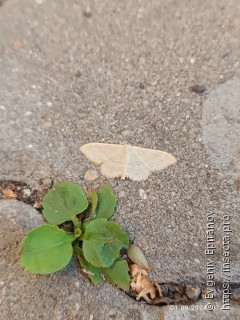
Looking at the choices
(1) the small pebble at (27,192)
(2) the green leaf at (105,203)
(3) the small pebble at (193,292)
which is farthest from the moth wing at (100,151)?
(3) the small pebble at (193,292)

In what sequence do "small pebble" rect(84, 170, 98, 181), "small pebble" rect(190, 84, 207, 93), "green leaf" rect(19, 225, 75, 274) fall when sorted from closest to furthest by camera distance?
"green leaf" rect(19, 225, 75, 274)
"small pebble" rect(84, 170, 98, 181)
"small pebble" rect(190, 84, 207, 93)

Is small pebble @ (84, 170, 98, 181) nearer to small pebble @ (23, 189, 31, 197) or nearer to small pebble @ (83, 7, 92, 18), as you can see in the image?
small pebble @ (23, 189, 31, 197)

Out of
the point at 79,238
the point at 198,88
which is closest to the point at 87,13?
the point at 198,88

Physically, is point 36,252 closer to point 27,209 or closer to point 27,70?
point 27,209

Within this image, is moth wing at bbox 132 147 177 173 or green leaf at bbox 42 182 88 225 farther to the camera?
moth wing at bbox 132 147 177 173

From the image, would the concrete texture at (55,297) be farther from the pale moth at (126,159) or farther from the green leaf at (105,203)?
the pale moth at (126,159)

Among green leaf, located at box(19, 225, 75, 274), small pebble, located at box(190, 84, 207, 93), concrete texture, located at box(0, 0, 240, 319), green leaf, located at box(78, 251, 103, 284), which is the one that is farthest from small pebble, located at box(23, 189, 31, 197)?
small pebble, located at box(190, 84, 207, 93)

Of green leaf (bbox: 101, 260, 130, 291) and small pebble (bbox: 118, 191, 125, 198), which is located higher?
small pebble (bbox: 118, 191, 125, 198)

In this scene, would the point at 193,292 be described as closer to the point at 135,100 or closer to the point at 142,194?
the point at 142,194

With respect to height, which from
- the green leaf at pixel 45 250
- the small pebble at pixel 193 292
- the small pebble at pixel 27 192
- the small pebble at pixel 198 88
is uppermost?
the small pebble at pixel 198 88
